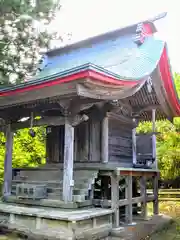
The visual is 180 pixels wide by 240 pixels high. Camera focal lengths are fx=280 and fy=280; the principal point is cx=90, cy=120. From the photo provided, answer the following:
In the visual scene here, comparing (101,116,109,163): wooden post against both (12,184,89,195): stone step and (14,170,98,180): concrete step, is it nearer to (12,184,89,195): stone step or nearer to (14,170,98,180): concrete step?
(14,170,98,180): concrete step

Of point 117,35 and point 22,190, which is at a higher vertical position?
point 117,35

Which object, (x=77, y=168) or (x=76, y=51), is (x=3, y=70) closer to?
(x=76, y=51)

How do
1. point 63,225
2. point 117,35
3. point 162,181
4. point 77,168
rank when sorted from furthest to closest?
point 162,181
point 117,35
point 77,168
point 63,225

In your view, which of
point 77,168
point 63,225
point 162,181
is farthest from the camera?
point 162,181

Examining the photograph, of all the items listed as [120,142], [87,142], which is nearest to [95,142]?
[87,142]

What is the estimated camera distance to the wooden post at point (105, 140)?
7398 millimetres

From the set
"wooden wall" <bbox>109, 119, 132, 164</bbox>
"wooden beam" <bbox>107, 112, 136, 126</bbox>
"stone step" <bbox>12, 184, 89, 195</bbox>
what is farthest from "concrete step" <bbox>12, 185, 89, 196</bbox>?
"wooden beam" <bbox>107, 112, 136, 126</bbox>

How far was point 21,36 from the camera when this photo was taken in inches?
357

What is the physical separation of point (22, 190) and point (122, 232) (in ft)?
8.32

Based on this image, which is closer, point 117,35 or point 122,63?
point 122,63

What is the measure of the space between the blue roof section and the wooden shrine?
31 millimetres

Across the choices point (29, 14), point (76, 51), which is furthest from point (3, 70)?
point (76, 51)

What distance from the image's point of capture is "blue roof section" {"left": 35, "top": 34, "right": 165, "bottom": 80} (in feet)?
21.7

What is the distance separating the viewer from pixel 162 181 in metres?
17.4
